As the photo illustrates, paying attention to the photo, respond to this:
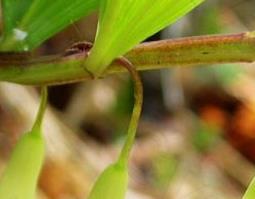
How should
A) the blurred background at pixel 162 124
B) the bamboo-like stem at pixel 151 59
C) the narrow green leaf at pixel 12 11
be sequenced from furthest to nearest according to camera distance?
the blurred background at pixel 162 124 < the narrow green leaf at pixel 12 11 < the bamboo-like stem at pixel 151 59

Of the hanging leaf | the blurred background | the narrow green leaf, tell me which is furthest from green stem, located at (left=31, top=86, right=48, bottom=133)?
the blurred background

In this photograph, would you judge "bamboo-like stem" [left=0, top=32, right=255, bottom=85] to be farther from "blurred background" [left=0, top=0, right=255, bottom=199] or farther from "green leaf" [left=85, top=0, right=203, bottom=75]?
"blurred background" [left=0, top=0, right=255, bottom=199]

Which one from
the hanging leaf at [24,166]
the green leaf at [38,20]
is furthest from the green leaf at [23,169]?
the green leaf at [38,20]

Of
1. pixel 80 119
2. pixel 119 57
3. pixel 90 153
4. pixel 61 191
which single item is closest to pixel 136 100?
pixel 119 57

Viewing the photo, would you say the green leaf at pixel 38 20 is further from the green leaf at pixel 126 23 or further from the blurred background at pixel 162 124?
the blurred background at pixel 162 124

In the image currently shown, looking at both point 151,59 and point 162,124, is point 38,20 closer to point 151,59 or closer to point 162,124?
point 151,59

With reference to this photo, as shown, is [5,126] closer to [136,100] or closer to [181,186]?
[181,186]

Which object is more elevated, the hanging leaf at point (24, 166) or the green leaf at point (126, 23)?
the green leaf at point (126, 23)
